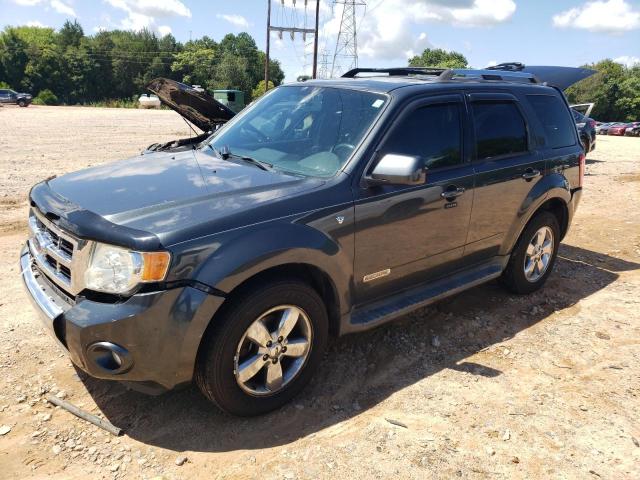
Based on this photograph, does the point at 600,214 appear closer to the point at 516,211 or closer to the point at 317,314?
the point at 516,211

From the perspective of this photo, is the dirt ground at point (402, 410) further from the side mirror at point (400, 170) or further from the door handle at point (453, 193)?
the side mirror at point (400, 170)

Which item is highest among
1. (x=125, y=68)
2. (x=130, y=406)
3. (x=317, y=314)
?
(x=125, y=68)

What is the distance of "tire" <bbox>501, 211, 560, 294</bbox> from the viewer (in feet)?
15.4

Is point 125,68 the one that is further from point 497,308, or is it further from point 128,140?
point 497,308

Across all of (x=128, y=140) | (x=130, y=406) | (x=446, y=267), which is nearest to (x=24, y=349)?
(x=130, y=406)

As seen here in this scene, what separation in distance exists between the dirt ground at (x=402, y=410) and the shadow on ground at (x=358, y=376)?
1 centimetres

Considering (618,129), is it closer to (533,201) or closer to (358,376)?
(533,201)

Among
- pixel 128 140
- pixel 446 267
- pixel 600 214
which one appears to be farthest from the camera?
pixel 128 140

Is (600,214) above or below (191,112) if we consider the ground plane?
below

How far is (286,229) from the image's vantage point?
284cm

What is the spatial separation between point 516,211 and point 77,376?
3616mm

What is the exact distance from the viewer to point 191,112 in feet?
21.3

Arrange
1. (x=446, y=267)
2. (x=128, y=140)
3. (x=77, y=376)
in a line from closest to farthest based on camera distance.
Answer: (x=77, y=376) → (x=446, y=267) → (x=128, y=140)

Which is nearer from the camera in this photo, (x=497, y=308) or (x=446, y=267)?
(x=446, y=267)
